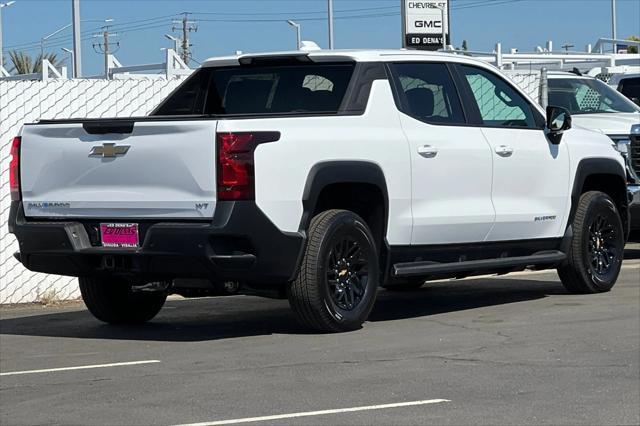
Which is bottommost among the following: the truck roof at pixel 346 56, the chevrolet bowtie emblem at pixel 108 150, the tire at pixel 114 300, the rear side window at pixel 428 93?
the tire at pixel 114 300

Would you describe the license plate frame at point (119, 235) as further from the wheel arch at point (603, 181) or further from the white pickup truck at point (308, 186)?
the wheel arch at point (603, 181)

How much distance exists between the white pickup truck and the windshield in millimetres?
5148

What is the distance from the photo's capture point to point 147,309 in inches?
406

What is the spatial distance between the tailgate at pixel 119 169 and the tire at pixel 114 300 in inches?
38.0

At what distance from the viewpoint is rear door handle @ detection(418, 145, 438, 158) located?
31.7 ft

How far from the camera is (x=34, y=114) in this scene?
40.4ft

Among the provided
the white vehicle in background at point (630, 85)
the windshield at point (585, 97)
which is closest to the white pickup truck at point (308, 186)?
the windshield at point (585, 97)

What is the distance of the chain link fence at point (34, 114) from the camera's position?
1222 centimetres

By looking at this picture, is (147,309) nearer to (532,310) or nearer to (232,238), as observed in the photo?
(232,238)

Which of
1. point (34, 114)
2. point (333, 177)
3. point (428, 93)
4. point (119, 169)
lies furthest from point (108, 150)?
point (34, 114)

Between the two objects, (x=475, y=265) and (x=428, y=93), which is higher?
(x=428, y=93)

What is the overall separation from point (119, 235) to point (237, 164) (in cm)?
100

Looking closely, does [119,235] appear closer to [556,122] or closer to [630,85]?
[556,122]

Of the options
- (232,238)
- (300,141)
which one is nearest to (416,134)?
(300,141)
